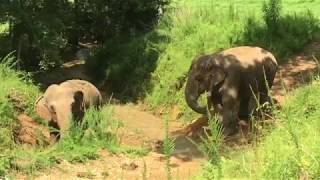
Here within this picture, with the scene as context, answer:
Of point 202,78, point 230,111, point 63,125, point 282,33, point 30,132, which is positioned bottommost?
point 30,132

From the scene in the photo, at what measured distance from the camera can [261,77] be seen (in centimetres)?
973

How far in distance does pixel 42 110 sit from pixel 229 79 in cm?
283

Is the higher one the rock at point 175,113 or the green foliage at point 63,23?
the green foliage at point 63,23

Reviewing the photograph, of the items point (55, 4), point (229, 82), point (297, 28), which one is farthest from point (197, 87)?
point (55, 4)

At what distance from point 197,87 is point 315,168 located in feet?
18.2

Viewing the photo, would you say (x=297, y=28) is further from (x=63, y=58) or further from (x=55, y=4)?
(x=63, y=58)

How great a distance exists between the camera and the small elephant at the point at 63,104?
8.99 m

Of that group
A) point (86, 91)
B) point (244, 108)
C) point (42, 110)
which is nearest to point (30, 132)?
point (42, 110)

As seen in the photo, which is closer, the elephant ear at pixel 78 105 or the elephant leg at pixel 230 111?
the elephant ear at pixel 78 105

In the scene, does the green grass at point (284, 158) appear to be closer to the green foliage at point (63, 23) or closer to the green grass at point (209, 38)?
the green grass at point (209, 38)

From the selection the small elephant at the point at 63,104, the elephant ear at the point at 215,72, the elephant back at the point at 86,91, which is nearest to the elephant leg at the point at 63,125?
the small elephant at the point at 63,104

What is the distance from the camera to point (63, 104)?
29.9ft

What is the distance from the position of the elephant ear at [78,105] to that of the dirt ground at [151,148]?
753 mm

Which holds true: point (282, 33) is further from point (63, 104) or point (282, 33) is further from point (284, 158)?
point (284, 158)
